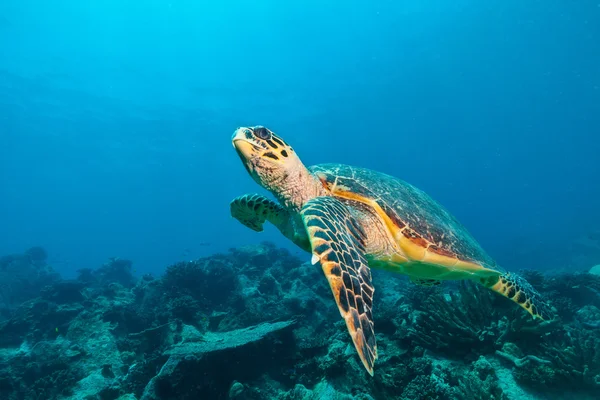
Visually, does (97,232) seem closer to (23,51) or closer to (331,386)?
(23,51)

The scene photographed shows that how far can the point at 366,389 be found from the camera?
3654 millimetres

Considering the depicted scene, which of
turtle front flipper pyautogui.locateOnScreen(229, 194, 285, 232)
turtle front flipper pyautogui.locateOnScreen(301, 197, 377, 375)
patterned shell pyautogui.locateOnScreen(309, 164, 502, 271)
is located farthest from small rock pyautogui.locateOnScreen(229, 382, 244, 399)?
patterned shell pyautogui.locateOnScreen(309, 164, 502, 271)

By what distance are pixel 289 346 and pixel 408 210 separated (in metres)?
2.96

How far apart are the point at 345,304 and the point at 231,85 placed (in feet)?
160

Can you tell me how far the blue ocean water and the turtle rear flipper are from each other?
23.6 m

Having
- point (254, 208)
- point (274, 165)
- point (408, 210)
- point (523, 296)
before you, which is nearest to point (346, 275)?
point (274, 165)

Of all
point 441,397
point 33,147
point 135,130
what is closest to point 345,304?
point 441,397

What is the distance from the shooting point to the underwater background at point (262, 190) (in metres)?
4.21

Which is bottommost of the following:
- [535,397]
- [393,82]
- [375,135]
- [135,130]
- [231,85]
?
[535,397]

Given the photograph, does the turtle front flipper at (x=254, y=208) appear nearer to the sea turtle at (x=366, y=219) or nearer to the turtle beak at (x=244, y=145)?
the sea turtle at (x=366, y=219)

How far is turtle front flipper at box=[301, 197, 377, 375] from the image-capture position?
1983 millimetres

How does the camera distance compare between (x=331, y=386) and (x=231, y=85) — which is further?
(x=231, y=85)

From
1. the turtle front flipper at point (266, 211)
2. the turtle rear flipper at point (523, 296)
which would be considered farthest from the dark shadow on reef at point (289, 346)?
the turtle front flipper at point (266, 211)

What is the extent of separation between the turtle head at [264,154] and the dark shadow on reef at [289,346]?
2.55 metres
